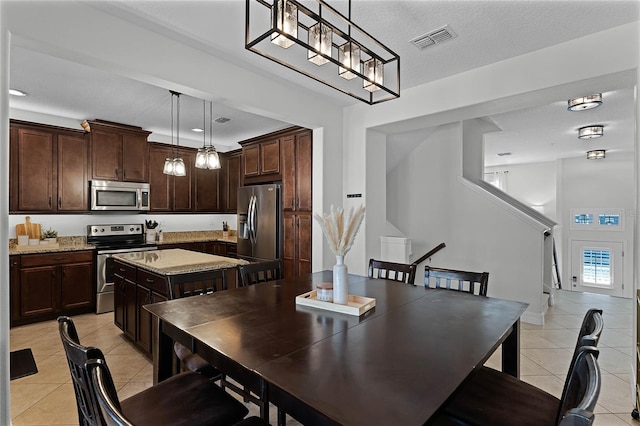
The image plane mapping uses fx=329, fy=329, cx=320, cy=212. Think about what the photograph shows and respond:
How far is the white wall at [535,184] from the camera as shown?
26.6ft

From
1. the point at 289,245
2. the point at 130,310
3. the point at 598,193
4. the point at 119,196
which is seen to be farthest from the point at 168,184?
the point at 598,193

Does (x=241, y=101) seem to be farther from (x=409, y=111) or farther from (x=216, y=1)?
(x=409, y=111)

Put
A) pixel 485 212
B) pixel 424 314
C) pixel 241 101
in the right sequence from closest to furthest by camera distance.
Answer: pixel 424 314 < pixel 241 101 < pixel 485 212

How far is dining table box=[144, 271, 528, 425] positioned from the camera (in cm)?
94

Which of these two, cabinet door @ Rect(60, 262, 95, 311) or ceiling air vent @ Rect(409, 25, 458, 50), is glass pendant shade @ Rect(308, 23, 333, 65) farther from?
cabinet door @ Rect(60, 262, 95, 311)

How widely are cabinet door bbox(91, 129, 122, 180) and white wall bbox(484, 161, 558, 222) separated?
8.94 meters

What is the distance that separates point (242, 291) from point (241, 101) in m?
1.79

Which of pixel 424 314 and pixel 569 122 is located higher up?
pixel 569 122

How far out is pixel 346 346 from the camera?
4.25 feet

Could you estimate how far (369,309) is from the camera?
5.83 ft

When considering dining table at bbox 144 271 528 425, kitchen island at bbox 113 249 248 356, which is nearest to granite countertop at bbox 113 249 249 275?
kitchen island at bbox 113 249 248 356

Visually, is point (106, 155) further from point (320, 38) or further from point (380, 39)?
point (320, 38)

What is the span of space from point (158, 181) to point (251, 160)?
5.69 feet

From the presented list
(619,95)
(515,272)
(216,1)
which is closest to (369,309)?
(216,1)
